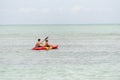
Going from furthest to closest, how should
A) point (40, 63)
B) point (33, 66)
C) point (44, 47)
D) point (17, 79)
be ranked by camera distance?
point (44, 47) < point (40, 63) < point (33, 66) < point (17, 79)

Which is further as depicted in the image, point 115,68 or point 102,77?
point 115,68

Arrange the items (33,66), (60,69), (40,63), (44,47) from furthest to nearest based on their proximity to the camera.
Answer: (44,47) → (40,63) → (33,66) → (60,69)

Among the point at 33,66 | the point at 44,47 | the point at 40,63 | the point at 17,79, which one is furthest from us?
the point at 44,47

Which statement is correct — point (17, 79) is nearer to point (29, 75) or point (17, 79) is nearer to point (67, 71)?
point (29, 75)

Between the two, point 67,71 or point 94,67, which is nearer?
point 67,71

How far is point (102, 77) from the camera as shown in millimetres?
21656

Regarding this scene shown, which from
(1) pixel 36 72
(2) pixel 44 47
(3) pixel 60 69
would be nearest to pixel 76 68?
(3) pixel 60 69

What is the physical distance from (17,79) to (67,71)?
399 centimetres

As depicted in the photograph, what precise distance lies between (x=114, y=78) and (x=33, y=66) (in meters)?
7.48

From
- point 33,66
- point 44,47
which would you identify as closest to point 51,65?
point 33,66

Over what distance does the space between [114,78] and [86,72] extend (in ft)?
8.82

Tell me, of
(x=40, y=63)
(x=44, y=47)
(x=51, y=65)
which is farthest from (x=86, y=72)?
(x=44, y=47)

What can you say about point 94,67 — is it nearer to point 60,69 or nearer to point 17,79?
point 60,69

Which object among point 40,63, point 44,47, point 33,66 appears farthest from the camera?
point 44,47
